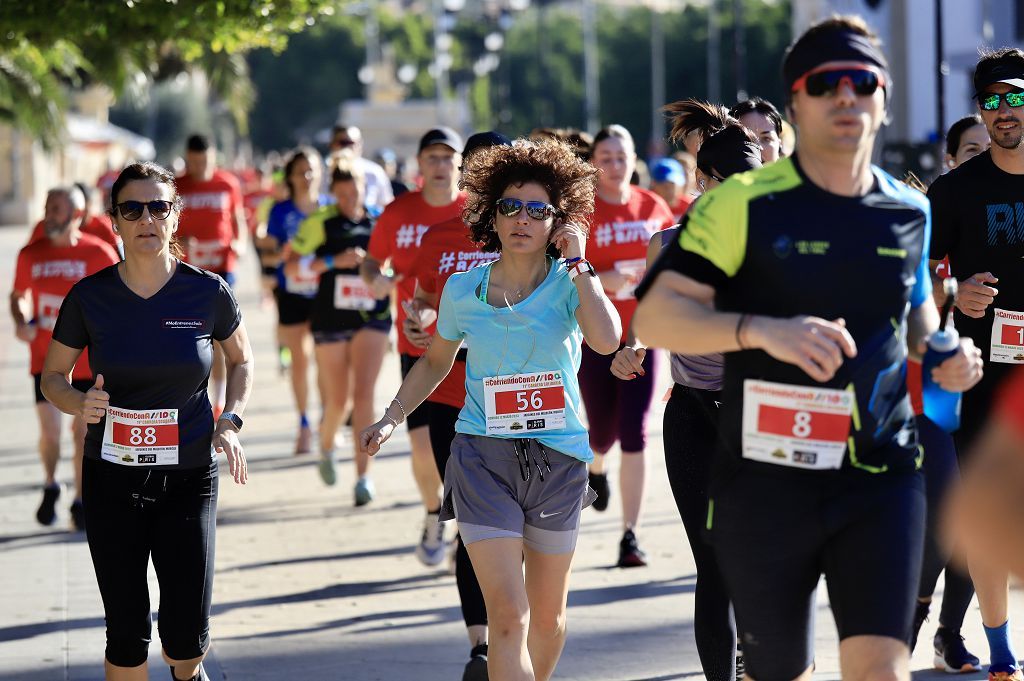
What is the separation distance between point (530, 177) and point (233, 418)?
1244mm

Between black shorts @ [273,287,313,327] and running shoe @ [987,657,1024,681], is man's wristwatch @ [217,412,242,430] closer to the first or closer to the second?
running shoe @ [987,657,1024,681]

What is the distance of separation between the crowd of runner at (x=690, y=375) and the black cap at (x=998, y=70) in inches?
0.7

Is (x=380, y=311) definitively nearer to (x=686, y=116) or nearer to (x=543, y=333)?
(x=686, y=116)

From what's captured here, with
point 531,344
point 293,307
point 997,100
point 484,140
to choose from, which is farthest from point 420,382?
point 293,307

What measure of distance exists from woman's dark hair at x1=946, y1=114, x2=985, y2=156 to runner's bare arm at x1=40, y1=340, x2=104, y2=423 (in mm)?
3495

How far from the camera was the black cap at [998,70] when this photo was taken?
221 inches

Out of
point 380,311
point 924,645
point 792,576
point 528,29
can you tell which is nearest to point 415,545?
point 380,311

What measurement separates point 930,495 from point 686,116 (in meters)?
1.62

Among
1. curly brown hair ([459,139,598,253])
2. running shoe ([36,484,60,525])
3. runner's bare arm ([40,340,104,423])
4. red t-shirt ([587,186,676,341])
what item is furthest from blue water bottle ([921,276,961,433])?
running shoe ([36,484,60,525])

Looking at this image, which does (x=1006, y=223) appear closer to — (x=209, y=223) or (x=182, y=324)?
(x=182, y=324)

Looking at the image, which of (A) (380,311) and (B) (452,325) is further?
(A) (380,311)

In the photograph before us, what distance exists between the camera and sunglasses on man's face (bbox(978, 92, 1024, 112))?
17.9 feet

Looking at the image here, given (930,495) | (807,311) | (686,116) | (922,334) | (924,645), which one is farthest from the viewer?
(924,645)

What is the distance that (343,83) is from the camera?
10494 centimetres
